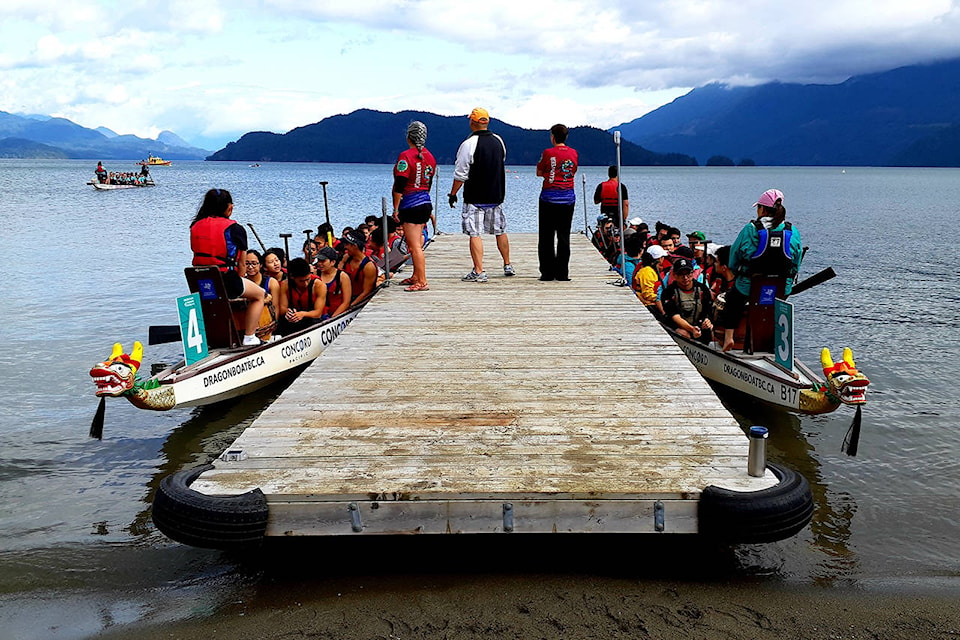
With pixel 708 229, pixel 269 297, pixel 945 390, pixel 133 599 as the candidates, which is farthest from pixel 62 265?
pixel 708 229

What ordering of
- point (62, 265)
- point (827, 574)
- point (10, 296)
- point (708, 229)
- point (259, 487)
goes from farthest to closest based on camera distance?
point (708, 229)
point (62, 265)
point (10, 296)
point (827, 574)
point (259, 487)

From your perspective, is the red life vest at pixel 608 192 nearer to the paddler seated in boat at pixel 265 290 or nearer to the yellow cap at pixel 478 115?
the yellow cap at pixel 478 115

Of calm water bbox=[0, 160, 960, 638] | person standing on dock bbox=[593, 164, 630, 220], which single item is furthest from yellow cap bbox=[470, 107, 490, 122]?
person standing on dock bbox=[593, 164, 630, 220]

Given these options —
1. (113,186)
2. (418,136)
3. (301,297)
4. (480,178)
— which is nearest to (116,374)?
(301,297)

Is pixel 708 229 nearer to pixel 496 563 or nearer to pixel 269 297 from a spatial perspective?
pixel 269 297

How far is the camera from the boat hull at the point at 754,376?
695cm

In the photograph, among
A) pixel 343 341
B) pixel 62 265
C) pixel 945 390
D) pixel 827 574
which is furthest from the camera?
pixel 62 265

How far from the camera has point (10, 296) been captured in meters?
18.8

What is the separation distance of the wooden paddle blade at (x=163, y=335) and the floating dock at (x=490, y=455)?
204 cm

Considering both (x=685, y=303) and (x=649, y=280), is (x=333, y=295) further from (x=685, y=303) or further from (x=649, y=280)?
(x=685, y=303)

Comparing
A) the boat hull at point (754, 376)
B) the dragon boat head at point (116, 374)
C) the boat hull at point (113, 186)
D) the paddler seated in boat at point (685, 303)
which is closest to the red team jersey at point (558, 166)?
the paddler seated in boat at point (685, 303)

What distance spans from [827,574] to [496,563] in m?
2.34

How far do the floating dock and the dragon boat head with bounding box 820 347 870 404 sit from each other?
87 centimetres

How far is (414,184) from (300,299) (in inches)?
81.8
